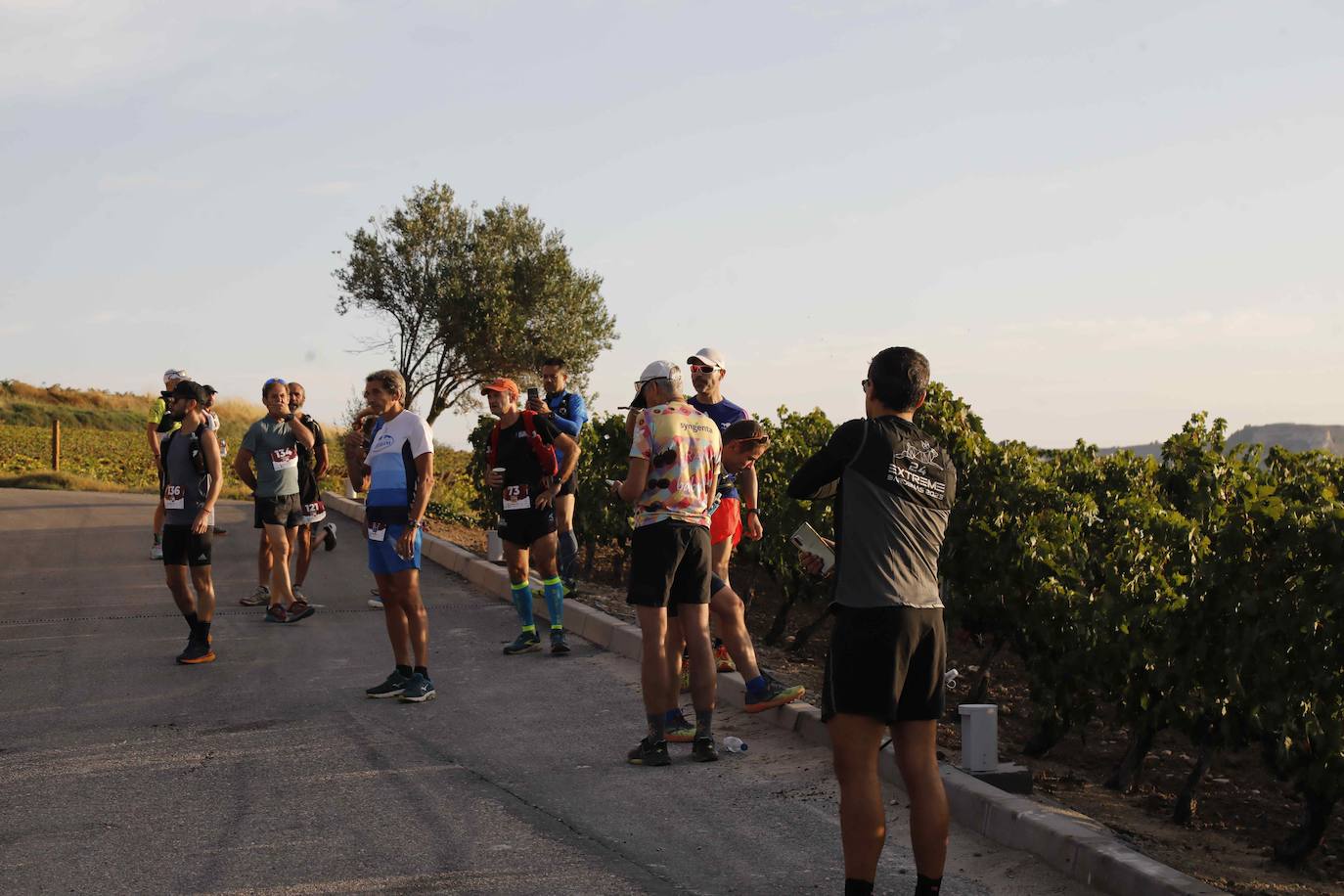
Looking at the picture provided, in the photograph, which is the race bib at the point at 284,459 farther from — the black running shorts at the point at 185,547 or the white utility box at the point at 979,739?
the white utility box at the point at 979,739

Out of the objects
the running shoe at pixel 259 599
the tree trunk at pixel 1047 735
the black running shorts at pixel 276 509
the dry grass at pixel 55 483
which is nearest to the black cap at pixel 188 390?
the black running shorts at pixel 276 509

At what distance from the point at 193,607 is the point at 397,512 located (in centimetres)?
253

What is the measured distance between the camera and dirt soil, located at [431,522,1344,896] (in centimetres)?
576

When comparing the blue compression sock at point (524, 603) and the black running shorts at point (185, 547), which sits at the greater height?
the black running shorts at point (185, 547)

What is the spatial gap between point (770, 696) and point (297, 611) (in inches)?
221

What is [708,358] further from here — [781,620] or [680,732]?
[781,620]

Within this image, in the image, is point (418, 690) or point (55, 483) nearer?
point (418, 690)

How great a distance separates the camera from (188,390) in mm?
9586

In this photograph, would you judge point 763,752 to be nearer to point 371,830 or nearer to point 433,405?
point 371,830

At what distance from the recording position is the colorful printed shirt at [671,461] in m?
6.82

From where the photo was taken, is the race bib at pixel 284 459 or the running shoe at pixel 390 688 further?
the race bib at pixel 284 459

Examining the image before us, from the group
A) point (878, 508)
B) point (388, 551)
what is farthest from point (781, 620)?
point (878, 508)

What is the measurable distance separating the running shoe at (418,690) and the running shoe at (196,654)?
2222mm

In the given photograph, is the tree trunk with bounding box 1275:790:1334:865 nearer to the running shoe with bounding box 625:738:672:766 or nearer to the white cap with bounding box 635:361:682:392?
the running shoe with bounding box 625:738:672:766
